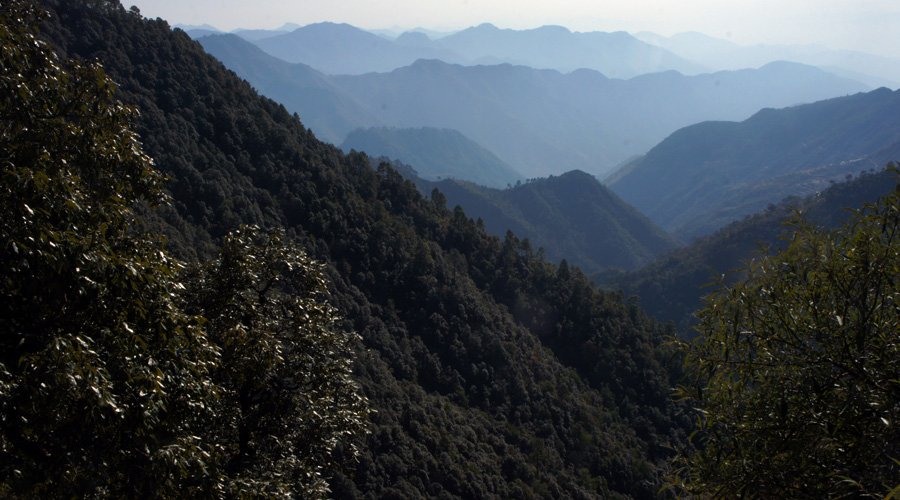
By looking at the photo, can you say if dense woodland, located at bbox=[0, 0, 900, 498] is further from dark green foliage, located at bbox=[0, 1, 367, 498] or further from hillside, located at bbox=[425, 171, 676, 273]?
hillside, located at bbox=[425, 171, 676, 273]

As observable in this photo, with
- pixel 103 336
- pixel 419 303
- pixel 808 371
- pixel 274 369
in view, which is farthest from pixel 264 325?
pixel 419 303

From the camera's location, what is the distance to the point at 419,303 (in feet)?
162

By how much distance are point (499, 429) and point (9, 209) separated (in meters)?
40.6

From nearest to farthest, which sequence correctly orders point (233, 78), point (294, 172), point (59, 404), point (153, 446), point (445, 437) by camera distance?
point (59, 404), point (153, 446), point (445, 437), point (294, 172), point (233, 78)

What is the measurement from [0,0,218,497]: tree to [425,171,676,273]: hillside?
151 m

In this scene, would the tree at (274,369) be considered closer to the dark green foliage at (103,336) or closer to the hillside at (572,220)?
the dark green foliage at (103,336)

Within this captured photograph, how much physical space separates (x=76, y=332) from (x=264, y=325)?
236 cm

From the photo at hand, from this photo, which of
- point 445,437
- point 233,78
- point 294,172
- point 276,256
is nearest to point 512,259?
point 294,172

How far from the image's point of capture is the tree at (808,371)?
4.21 m

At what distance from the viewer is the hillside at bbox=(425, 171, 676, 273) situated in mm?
160625

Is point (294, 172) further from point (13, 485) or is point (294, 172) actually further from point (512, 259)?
point (13, 485)

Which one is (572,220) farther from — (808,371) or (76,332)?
(76,332)

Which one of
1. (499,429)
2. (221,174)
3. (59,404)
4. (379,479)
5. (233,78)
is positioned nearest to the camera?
(59,404)

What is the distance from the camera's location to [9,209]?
404cm
